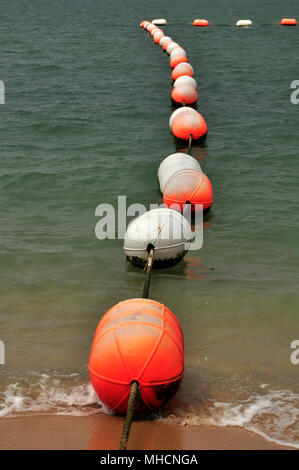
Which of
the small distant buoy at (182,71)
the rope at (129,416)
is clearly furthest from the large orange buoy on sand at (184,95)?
the rope at (129,416)

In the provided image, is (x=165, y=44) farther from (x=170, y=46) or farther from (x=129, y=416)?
(x=129, y=416)

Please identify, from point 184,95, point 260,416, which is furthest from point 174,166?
point 184,95

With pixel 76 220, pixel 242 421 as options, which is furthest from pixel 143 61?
pixel 242 421

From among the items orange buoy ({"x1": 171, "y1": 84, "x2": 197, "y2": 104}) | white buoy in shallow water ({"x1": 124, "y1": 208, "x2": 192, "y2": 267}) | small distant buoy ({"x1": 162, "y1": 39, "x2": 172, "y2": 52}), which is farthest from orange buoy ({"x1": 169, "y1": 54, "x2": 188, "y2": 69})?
white buoy in shallow water ({"x1": 124, "y1": 208, "x2": 192, "y2": 267})

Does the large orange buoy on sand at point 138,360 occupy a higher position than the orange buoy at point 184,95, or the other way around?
the orange buoy at point 184,95

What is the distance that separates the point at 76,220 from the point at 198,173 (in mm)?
3088

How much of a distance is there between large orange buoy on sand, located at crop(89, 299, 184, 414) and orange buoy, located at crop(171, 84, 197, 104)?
678 inches

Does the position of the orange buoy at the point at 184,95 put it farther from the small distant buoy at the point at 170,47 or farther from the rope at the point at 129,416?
the rope at the point at 129,416

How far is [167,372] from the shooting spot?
6477mm

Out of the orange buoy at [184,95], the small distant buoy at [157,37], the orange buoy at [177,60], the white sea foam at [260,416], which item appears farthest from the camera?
the small distant buoy at [157,37]

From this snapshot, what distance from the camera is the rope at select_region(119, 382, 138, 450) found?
5.78 meters

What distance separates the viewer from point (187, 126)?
1830 cm

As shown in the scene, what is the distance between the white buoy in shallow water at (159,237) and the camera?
9977mm

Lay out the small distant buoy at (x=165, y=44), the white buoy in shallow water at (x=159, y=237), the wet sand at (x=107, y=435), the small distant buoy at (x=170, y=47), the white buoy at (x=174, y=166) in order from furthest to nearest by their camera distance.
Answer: the small distant buoy at (x=165, y=44)
the small distant buoy at (x=170, y=47)
the white buoy at (x=174, y=166)
the white buoy in shallow water at (x=159, y=237)
the wet sand at (x=107, y=435)
